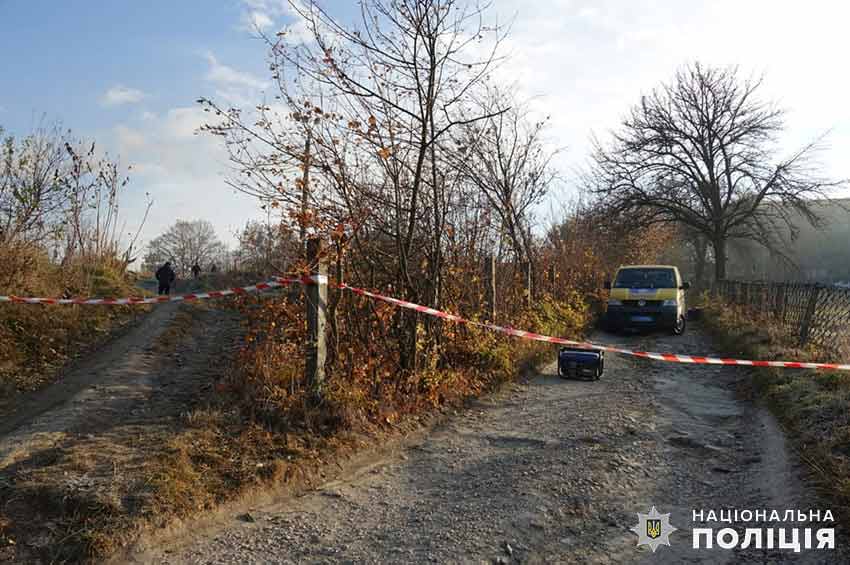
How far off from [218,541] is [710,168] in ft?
102

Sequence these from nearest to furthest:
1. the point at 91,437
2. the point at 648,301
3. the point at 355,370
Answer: the point at 91,437 → the point at 355,370 → the point at 648,301

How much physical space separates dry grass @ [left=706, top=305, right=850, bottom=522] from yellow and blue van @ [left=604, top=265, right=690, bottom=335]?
7.24 feet

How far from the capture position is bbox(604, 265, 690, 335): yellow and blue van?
14320 mm

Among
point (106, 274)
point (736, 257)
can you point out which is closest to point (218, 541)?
point (106, 274)

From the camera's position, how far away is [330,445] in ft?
16.9

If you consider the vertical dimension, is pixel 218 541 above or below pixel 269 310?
below

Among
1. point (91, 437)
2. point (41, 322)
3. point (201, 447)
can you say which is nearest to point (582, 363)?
point (201, 447)

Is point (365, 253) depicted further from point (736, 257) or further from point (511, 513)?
point (736, 257)

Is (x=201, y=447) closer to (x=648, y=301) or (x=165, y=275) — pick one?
(x=648, y=301)

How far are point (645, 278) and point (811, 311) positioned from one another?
15.0 ft

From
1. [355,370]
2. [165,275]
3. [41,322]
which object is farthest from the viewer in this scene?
[165,275]

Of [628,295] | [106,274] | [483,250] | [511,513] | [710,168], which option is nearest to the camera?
[511,513]

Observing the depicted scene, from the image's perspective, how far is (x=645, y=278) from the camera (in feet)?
50.2

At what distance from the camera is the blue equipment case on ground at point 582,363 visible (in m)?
8.85
